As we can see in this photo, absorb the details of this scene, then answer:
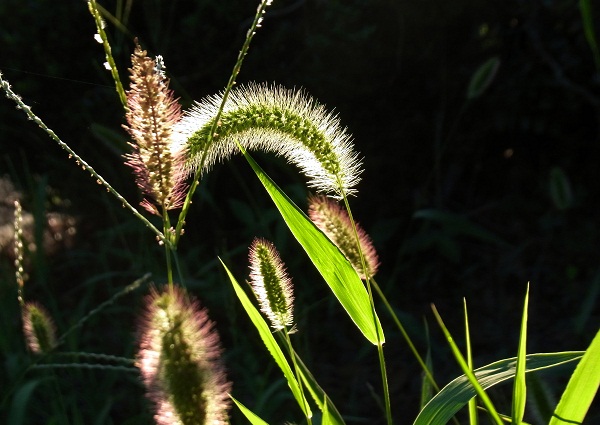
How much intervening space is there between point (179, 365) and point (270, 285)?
31 cm

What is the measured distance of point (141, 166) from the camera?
1121 mm

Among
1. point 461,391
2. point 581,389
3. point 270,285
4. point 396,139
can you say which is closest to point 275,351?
point 270,285

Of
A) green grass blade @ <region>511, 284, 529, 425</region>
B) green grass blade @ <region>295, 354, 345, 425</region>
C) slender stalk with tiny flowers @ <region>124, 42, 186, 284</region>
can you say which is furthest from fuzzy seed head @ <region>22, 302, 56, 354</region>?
green grass blade @ <region>511, 284, 529, 425</region>

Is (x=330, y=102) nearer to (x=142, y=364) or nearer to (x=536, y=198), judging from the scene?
(x=536, y=198)

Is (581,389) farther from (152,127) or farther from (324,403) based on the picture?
(152,127)

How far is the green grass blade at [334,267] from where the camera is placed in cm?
118

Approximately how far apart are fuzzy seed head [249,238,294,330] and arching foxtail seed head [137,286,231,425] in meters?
0.22

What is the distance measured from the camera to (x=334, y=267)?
121cm

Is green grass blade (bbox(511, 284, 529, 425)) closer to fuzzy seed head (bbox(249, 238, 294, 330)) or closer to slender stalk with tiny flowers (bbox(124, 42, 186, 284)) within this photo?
fuzzy seed head (bbox(249, 238, 294, 330))

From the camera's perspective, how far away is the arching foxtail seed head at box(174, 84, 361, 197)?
1.20 metres

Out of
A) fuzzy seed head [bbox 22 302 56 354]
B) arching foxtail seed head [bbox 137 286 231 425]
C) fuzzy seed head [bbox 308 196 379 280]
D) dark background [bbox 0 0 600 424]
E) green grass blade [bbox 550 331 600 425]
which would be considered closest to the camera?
arching foxtail seed head [bbox 137 286 231 425]

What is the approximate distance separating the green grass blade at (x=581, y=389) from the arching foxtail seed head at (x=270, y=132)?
1.33 ft

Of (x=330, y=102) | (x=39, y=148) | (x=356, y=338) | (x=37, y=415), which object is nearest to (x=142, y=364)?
(x=37, y=415)

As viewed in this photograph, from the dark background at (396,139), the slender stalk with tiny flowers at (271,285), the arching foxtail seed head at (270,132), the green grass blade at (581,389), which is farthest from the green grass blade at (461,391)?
the dark background at (396,139)
